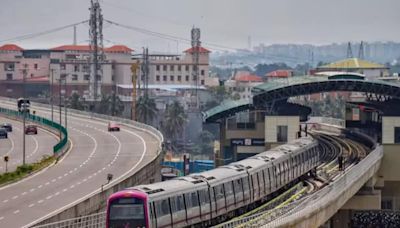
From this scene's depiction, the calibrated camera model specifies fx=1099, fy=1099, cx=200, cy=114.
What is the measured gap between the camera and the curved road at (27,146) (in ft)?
298

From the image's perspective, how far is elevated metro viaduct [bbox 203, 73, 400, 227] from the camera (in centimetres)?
10580

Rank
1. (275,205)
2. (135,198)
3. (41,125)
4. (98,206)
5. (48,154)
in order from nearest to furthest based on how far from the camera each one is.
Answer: (135,198)
(98,206)
(275,205)
(48,154)
(41,125)

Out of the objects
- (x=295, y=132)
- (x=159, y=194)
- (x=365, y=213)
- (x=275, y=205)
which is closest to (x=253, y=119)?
(x=295, y=132)

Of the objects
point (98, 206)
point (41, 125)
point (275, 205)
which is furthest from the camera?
point (41, 125)

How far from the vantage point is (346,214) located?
95688mm

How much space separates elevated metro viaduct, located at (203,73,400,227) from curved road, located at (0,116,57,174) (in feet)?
65.9

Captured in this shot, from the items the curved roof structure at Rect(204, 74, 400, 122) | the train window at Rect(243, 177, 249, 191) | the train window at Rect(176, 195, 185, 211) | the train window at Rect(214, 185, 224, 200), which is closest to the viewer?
the train window at Rect(176, 195, 185, 211)

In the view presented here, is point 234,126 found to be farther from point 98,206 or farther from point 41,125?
point 98,206

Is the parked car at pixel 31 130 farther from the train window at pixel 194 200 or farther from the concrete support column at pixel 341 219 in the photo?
the train window at pixel 194 200

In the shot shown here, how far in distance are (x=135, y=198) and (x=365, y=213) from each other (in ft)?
180

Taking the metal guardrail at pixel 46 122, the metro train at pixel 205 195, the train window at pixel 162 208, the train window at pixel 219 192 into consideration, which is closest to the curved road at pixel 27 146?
the metal guardrail at pixel 46 122

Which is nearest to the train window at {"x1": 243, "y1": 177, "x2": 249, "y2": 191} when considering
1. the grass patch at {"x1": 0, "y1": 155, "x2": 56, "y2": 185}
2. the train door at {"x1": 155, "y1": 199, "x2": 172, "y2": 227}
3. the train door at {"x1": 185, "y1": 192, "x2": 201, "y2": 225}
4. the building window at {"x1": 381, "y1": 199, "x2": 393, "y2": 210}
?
the train door at {"x1": 185, "y1": 192, "x2": 201, "y2": 225}

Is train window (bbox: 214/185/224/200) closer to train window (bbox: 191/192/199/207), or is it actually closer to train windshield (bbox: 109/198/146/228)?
train window (bbox: 191/192/199/207)

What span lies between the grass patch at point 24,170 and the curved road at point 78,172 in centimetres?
73
